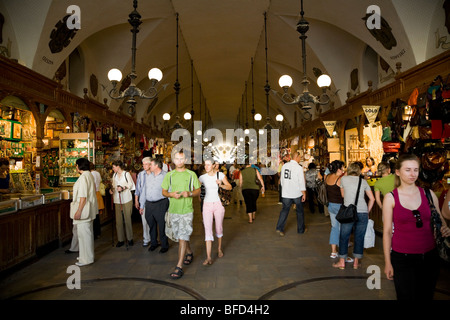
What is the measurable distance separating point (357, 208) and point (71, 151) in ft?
22.6

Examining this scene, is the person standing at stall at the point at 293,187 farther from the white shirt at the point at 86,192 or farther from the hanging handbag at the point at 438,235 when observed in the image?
the hanging handbag at the point at 438,235

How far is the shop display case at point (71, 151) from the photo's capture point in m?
7.31

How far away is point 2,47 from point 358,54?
390 inches

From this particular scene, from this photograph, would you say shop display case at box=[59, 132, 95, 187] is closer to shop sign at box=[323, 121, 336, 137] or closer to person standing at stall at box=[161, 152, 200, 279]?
person standing at stall at box=[161, 152, 200, 279]

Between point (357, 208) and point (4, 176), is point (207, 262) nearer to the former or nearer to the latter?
point (357, 208)

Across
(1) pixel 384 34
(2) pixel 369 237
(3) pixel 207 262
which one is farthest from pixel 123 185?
(1) pixel 384 34

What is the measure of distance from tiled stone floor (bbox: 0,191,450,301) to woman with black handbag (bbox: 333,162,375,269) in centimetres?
23

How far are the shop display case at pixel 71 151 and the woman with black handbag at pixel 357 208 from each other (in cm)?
637

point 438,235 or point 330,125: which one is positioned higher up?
point 330,125

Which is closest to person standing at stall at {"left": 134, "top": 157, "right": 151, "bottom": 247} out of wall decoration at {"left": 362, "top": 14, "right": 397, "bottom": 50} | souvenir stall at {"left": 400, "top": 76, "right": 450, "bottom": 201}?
souvenir stall at {"left": 400, "top": 76, "right": 450, "bottom": 201}

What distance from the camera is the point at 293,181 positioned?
5816 mm

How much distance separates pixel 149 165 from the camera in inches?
197

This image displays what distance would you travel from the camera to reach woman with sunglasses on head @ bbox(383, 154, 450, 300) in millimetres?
1991
